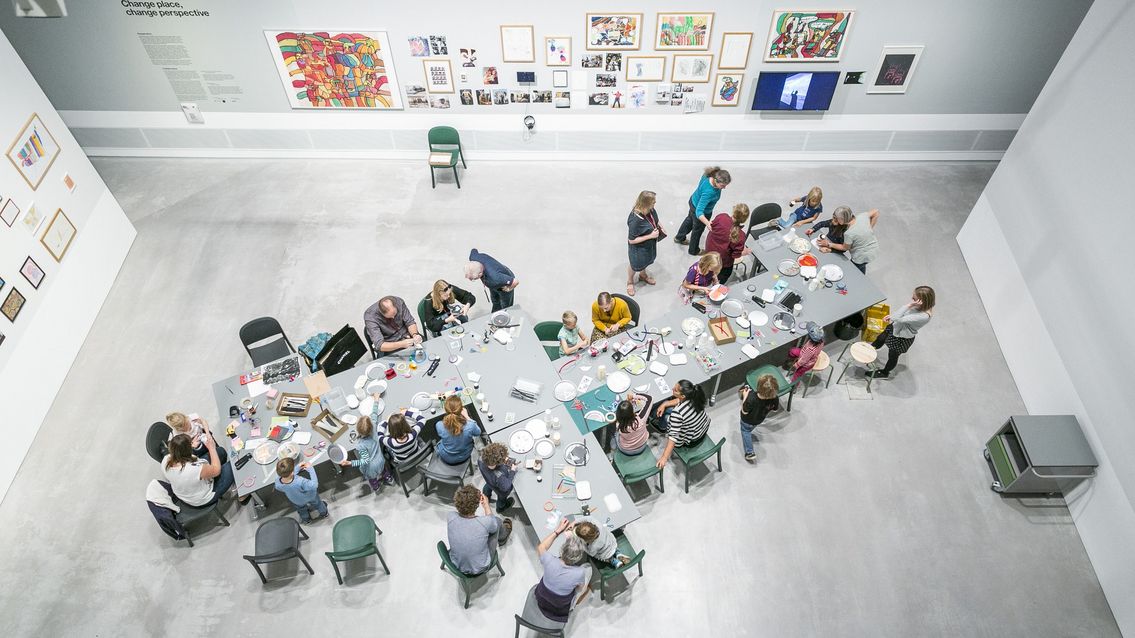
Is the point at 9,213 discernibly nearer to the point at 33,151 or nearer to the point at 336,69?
the point at 33,151

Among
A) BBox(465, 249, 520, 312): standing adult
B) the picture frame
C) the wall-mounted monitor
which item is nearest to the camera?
BBox(465, 249, 520, 312): standing adult

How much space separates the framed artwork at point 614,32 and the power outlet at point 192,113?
694 centimetres

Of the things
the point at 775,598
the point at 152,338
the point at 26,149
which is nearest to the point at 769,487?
the point at 775,598

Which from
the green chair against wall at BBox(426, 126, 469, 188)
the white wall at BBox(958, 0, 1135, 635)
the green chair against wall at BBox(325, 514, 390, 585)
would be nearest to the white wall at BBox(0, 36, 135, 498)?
the green chair against wall at BBox(325, 514, 390, 585)

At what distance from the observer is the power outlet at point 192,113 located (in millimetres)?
10785

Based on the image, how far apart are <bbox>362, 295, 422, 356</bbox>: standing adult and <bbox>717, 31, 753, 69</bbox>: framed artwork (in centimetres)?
651

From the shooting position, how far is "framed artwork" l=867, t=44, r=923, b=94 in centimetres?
970

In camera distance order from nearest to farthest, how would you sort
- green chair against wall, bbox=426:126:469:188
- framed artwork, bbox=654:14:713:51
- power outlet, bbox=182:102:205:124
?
framed artwork, bbox=654:14:713:51, green chair against wall, bbox=426:126:469:188, power outlet, bbox=182:102:205:124

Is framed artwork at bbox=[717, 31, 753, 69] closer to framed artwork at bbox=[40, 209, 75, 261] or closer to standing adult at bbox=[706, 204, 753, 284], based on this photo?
standing adult at bbox=[706, 204, 753, 284]

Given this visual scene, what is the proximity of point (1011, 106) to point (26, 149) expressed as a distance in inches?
578

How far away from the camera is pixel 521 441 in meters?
6.33

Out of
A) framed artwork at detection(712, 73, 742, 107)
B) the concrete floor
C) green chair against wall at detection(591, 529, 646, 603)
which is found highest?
framed artwork at detection(712, 73, 742, 107)

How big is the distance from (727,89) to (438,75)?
188 inches

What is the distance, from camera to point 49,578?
250 inches
